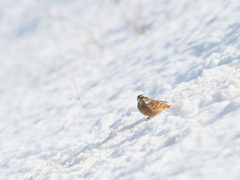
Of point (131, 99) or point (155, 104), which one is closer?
point (155, 104)

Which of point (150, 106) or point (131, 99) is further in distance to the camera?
point (131, 99)

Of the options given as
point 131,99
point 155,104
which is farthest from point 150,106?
point 131,99

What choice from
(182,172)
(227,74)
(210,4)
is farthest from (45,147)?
(210,4)

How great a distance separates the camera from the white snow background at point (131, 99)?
9.37 feet

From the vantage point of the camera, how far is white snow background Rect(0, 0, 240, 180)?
2.86 metres

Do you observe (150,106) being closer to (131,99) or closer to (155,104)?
(155,104)

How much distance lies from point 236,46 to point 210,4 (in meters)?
3.88

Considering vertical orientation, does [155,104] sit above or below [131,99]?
below

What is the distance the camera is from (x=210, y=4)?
873 cm

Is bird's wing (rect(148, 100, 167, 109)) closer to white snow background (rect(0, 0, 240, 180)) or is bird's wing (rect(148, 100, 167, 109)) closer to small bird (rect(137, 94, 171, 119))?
small bird (rect(137, 94, 171, 119))

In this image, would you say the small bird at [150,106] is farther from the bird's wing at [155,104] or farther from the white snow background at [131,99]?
the white snow background at [131,99]

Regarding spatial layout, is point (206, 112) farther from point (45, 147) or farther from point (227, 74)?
point (45, 147)

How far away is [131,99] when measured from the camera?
602cm

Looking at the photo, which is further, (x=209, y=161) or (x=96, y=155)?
(x=96, y=155)
